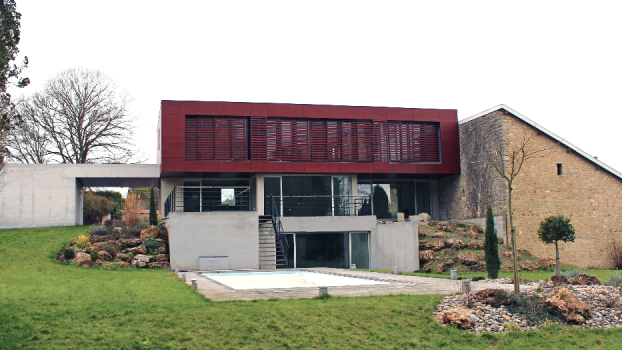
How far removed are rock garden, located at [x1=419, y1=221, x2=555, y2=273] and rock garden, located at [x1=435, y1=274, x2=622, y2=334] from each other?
8.40m

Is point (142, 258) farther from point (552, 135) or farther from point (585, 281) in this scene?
point (552, 135)

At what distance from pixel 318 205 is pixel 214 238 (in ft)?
20.3

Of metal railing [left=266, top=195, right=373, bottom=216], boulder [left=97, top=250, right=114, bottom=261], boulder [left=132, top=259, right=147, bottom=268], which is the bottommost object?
boulder [left=132, top=259, right=147, bottom=268]

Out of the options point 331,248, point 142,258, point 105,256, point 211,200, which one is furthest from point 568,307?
point 211,200

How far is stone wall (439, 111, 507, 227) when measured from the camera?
910 inches

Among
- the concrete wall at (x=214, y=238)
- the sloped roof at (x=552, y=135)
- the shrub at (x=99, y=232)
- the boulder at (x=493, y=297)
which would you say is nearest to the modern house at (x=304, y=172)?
the concrete wall at (x=214, y=238)

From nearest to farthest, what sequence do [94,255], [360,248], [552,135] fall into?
[94,255], [360,248], [552,135]

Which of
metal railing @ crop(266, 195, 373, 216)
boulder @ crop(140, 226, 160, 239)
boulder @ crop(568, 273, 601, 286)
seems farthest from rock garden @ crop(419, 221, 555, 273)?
boulder @ crop(140, 226, 160, 239)

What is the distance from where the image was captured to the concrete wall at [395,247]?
1938 cm

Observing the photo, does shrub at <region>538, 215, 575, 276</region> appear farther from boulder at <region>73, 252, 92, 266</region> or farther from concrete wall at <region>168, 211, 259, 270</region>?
boulder at <region>73, 252, 92, 266</region>

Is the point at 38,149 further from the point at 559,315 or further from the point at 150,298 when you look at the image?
the point at 559,315

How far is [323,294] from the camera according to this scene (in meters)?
10.2

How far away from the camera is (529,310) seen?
9.16 meters

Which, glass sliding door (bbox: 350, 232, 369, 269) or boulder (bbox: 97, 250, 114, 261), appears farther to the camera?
glass sliding door (bbox: 350, 232, 369, 269)
